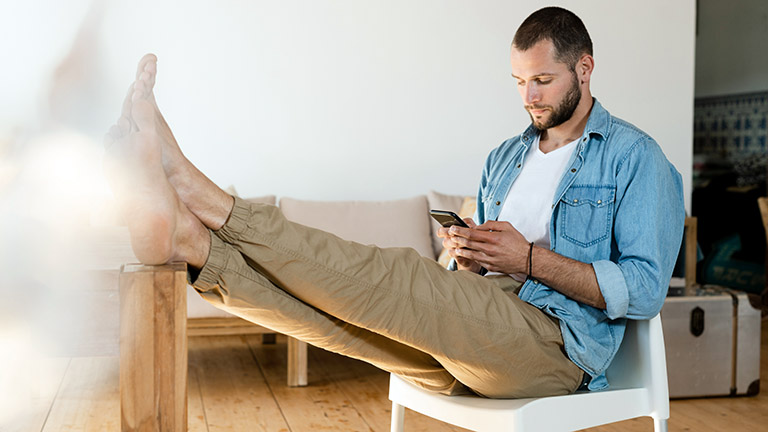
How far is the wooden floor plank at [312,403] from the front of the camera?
2.84 meters

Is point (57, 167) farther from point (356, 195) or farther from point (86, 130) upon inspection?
point (356, 195)

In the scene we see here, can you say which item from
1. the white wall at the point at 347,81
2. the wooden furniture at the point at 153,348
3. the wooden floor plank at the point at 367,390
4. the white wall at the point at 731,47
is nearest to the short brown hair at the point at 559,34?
the wooden furniture at the point at 153,348

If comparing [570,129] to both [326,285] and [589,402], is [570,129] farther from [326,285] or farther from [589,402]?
[326,285]

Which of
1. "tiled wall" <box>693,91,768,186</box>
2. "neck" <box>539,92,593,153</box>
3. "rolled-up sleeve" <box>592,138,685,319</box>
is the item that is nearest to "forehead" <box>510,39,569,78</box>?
"neck" <box>539,92,593,153</box>

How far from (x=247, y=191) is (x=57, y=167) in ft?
3.17

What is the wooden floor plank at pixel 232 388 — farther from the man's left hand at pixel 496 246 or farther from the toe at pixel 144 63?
the toe at pixel 144 63

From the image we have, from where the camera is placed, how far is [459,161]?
179 inches

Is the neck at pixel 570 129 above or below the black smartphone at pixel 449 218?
above

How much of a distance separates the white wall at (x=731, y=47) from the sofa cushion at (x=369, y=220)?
155 inches

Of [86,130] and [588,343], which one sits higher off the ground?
[86,130]

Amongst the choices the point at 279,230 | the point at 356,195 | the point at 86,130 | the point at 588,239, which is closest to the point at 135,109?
the point at 279,230

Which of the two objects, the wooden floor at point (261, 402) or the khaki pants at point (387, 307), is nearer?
the khaki pants at point (387, 307)

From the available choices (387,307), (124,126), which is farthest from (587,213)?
(124,126)

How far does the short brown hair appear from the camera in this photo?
73.5 inches
